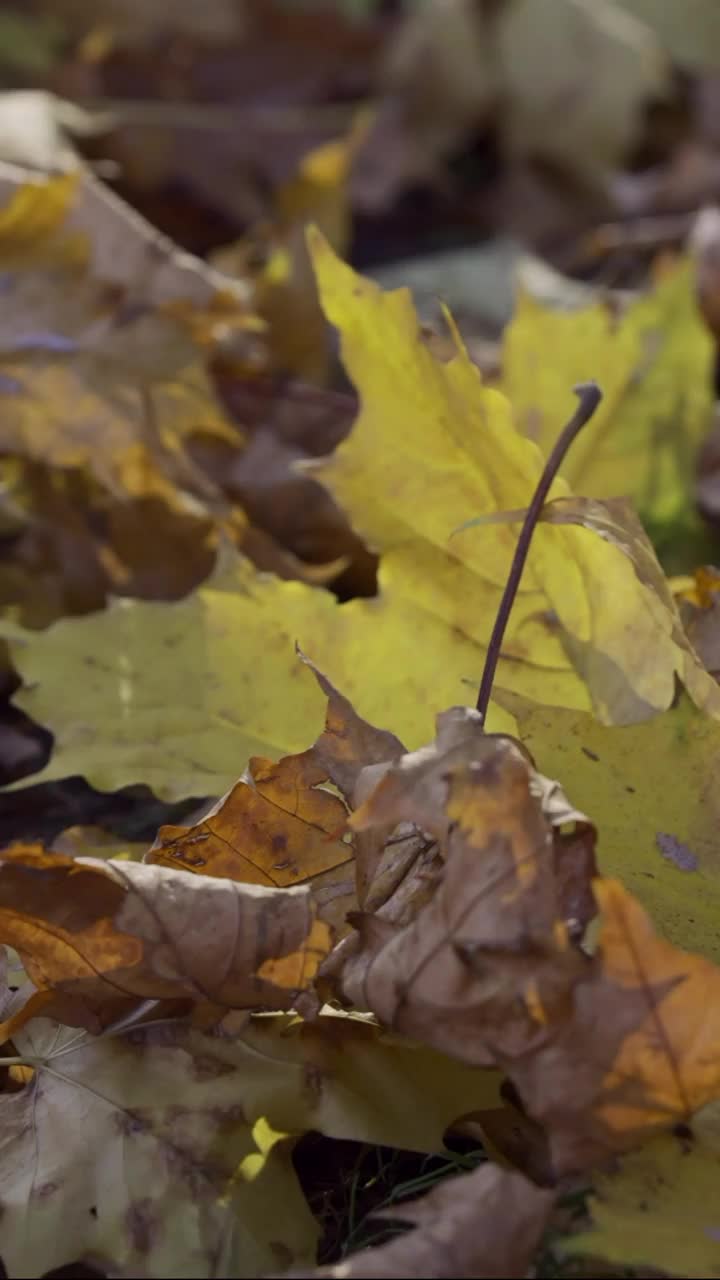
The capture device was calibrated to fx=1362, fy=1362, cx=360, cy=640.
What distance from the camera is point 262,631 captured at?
1058 millimetres

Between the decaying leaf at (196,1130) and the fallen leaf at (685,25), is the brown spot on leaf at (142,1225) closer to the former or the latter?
the decaying leaf at (196,1130)

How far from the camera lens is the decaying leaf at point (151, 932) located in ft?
2.45

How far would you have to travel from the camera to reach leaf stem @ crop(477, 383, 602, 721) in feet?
2.76

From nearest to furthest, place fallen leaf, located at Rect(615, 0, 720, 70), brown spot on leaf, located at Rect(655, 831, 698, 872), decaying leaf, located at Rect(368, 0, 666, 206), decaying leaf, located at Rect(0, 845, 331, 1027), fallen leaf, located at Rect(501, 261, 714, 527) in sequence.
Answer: decaying leaf, located at Rect(0, 845, 331, 1027)
brown spot on leaf, located at Rect(655, 831, 698, 872)
fallen leaf, located at Rect(501, 261, 714, 527)
decaying leaf, located at Rect(368, 0, 666, 206)
fallen leaf, located at Rect(615, 0, 720, 70)

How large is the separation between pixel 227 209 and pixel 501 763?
199 cm

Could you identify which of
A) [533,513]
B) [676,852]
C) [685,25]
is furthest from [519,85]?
[676,852]

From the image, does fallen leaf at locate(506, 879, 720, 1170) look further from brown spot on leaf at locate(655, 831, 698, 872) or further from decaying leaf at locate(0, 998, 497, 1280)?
brown spot on leaf at locate(655, 831, 698, 872)

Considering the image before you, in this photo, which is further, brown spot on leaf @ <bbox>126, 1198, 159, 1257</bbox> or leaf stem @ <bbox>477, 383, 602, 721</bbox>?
leaf stem @ <bbox>477, 383, 602, 721</bbox>

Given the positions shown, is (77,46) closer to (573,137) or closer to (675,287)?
(573,137)

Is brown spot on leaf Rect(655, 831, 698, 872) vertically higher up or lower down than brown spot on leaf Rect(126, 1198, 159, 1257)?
higher up

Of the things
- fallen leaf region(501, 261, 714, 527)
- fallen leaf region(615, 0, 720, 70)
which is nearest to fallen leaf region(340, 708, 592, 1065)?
fallen leaf region(501, 261, 714, 527)

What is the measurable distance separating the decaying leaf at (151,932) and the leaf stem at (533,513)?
0.63 ft

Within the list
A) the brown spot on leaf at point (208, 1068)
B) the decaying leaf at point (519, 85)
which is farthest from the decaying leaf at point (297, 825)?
the decaying leaf at point (519, 85)

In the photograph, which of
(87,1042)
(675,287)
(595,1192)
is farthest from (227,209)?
(595,1192)
